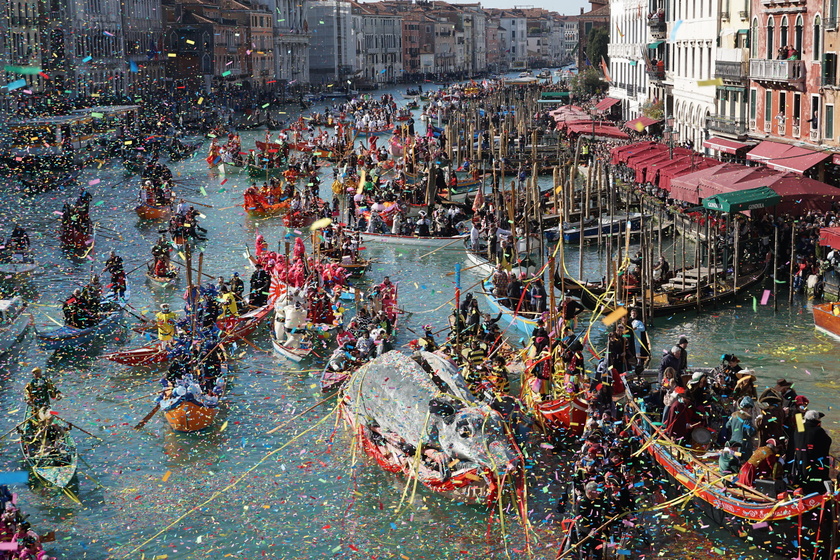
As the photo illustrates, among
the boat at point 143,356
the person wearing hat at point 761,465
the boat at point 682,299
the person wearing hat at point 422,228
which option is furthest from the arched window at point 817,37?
the person wearing hat at point 761,465

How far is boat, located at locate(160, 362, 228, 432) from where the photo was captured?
1936cm

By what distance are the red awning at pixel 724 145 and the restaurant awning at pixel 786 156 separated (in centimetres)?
257

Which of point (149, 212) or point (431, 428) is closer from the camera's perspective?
point (431, 428)

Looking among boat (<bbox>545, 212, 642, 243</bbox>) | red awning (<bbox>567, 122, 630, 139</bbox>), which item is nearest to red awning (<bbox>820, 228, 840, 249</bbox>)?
boat (<bbox>545, 212, 642, 243</bbox>)

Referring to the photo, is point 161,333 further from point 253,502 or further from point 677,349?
point 677,349

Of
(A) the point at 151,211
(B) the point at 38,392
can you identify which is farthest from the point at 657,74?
(B) the point at 38,392

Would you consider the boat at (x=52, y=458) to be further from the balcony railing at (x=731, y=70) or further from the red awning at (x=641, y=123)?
the red awning at (x=641, y=123)

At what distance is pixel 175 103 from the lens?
8350 centimetres

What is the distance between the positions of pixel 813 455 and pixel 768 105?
27.4 meters

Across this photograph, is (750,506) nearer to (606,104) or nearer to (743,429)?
(743,429)

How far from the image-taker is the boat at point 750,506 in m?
13.3

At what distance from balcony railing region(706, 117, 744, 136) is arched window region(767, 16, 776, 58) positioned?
3164 millimetres

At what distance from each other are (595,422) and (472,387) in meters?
3.39

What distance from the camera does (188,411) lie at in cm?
1939
